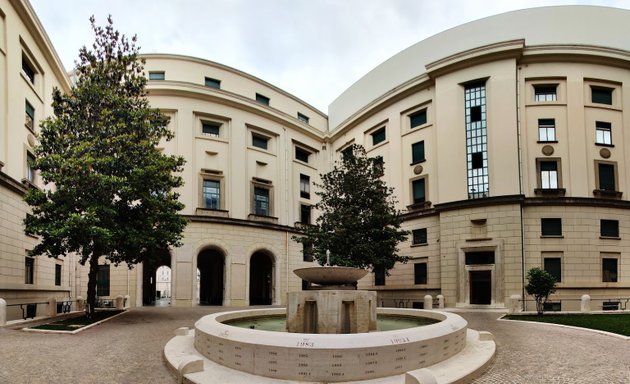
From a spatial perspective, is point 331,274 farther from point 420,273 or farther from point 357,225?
A: point 420,273

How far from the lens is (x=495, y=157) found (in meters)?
28.4

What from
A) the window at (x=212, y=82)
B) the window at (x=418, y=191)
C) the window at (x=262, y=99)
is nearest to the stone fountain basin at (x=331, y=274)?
the window at (x=418, y=191)

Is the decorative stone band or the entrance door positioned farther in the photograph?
the entrance door

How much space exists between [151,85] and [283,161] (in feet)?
38.1

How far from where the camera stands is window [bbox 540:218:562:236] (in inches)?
1080

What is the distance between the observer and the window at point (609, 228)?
90.3 feet

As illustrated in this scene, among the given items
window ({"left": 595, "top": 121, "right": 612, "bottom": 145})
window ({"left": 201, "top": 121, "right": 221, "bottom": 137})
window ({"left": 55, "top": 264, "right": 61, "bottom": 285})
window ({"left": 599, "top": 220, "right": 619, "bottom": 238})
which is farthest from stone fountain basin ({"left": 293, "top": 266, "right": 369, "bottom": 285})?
window ({"left": 201, "top": 121, "right": 221, "bottom": 137})

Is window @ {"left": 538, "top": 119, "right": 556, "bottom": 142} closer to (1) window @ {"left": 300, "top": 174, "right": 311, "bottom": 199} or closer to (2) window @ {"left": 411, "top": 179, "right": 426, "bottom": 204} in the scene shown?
(2) window @ {"left": 411, "top": 179, "right": 426, "bottom": 204}

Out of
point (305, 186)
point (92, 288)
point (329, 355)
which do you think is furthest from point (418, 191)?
point (329, 355)

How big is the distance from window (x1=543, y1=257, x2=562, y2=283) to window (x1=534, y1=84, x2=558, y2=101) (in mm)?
10204

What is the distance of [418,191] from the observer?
32.9 meters

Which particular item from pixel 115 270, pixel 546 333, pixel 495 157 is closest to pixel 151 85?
pixel 115 270

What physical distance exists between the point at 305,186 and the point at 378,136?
7.63m

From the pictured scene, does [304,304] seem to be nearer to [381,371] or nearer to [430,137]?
[381,371]
